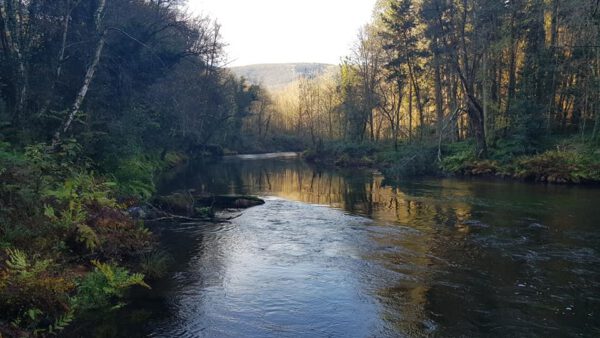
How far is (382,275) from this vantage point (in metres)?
10.1

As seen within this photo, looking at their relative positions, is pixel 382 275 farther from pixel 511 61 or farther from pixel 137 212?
pixel 511 61

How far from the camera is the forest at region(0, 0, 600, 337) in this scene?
29.9ft

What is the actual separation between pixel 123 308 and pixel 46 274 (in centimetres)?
142

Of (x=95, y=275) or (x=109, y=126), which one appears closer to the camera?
(x=95, y=275)

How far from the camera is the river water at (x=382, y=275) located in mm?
7504

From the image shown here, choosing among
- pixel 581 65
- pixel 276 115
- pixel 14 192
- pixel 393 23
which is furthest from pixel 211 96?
pixel 276 115

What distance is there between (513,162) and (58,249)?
26918 mm

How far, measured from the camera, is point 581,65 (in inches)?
1155

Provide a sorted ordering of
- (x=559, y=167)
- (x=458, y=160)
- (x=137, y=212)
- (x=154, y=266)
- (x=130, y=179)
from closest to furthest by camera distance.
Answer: (x=154, y=266) < (x=137, y=212) < (x=130, y=179) < (x=559, y=167) < (x=458, y=160)

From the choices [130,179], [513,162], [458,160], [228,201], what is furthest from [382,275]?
[458,160]

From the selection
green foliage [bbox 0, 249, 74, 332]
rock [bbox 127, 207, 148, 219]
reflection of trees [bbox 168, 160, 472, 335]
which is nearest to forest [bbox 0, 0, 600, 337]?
green foliage [bbox 0, 249, 74, 332]

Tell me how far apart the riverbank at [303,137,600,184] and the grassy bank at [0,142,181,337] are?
21561 mm

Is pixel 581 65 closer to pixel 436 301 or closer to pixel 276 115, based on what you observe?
pixel 436 301

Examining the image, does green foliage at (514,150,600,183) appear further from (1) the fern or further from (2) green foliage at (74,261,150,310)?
(1) the fern
